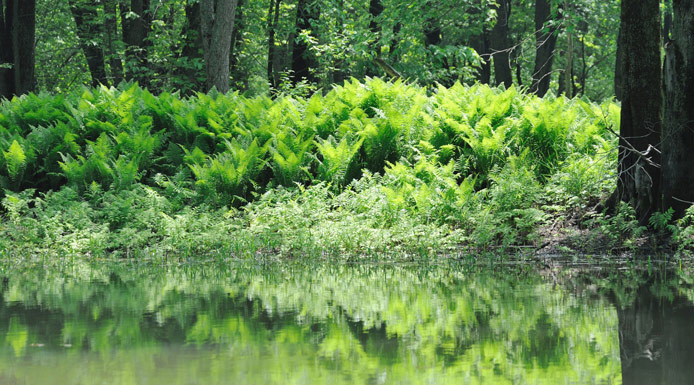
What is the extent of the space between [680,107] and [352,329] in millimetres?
4957

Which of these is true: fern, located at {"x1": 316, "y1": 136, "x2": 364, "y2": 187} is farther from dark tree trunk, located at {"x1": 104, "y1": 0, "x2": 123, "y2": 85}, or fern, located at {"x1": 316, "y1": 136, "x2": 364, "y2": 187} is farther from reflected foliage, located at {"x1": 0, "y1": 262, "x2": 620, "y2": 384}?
dark tree trunk, located at {"x1": 104, "y1": 0, "x2": 123, "y2": 85}

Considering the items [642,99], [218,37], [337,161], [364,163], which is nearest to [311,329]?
[642,99]

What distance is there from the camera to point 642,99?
8125 mm

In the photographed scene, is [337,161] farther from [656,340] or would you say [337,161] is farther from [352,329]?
[656,340]

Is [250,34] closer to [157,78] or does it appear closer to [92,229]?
[157,78]

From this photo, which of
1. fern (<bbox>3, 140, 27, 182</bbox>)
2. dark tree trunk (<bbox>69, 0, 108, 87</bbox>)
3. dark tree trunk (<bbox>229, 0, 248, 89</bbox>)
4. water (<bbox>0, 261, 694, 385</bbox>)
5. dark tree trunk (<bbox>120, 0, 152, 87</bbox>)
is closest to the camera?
water (<bbox>0, 261, 694, 385</bbox>)

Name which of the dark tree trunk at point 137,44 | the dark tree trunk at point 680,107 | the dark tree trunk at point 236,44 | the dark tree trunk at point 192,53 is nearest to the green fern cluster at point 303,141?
the dark tree trunk at point 680,107

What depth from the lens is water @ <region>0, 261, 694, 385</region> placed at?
364cm

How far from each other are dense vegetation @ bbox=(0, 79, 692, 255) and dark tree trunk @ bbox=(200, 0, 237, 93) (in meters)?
1.66

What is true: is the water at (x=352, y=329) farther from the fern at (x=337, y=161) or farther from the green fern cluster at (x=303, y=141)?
the fern at (x=337, y=161)

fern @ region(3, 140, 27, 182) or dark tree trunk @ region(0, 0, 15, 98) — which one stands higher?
dark tree trunk @ region(0, 0, 15, 98)

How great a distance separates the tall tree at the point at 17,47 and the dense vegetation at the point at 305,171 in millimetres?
7249

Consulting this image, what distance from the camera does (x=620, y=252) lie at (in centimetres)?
801

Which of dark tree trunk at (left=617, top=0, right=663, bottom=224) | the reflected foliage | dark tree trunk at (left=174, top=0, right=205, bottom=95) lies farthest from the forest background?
dark tree trunk at (left=174, top=0, right=205, bottom=95)
